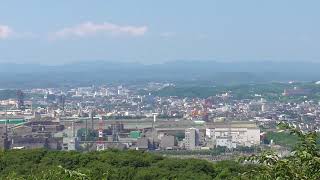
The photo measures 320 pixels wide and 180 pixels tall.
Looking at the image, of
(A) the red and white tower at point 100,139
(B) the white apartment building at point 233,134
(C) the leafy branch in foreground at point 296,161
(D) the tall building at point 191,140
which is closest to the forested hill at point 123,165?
(C) the leafy branch in foreground at point 296,161

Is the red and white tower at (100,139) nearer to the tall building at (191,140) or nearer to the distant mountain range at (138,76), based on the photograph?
the tall building at (191,140)

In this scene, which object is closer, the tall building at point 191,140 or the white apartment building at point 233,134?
the tall building at point 191,140

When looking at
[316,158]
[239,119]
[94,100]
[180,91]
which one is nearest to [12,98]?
Answer: [94,100]

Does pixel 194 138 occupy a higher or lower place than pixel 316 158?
lower

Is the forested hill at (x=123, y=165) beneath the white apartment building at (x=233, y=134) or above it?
above

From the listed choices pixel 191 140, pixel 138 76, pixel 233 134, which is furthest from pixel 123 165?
pixel 138 76

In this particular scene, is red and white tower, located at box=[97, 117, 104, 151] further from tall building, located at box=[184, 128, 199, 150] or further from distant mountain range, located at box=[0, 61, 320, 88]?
distant mountain range, located at box=[0, 61, 320, 88]

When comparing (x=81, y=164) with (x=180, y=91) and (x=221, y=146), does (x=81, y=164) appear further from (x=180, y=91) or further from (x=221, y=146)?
(x=180, y=91)
